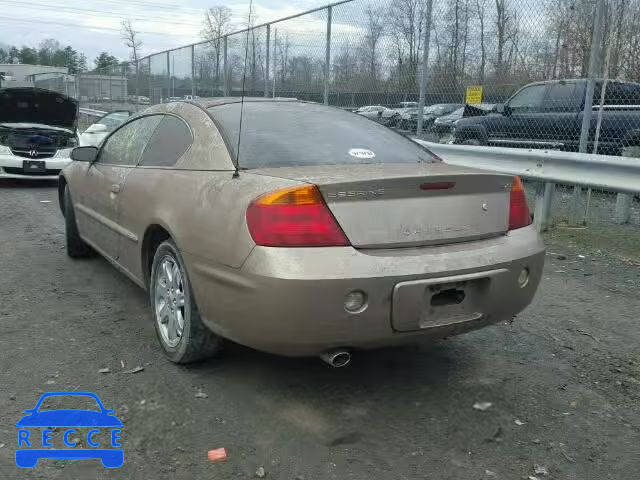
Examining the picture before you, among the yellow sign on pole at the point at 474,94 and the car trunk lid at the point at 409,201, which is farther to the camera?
the yellow sign on pole at the point at 474,94

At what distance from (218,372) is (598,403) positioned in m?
1.96

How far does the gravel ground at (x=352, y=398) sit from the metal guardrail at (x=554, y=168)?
1.70m

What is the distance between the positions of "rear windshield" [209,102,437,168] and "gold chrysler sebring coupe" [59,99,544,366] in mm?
14

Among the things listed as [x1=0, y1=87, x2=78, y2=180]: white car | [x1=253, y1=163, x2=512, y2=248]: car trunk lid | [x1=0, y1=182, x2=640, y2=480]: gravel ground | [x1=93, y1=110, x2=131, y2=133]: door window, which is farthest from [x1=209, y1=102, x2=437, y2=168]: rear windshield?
[x1=93, y1=110, x2=131, y2=133]: door window

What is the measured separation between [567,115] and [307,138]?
5209 mm

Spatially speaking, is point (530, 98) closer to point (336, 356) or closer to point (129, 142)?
point (129, 142)

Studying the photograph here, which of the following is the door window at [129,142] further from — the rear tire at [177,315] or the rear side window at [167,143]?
the rear tire at [177,315]

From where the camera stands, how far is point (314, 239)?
8.76ft

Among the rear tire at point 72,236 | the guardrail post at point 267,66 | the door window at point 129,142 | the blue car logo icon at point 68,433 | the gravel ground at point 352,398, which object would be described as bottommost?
the blue car logo icon at point 68,433

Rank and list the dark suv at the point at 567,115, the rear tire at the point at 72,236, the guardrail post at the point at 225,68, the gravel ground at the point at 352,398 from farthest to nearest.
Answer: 1. the guardrail post at the point at 225,68
2. the dark suv at the point at 567,115
3. the rear tire at the point at 72,236
4. the gravel ground at the point at 352,398

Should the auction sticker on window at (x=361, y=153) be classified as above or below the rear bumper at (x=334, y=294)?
above

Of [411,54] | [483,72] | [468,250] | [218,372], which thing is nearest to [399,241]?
[468,250]

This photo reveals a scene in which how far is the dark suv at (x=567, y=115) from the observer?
23.3 ft

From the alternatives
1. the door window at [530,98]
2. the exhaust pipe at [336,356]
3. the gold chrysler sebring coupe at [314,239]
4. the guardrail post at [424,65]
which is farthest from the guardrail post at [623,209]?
the exhaust pipe at [336,356]
